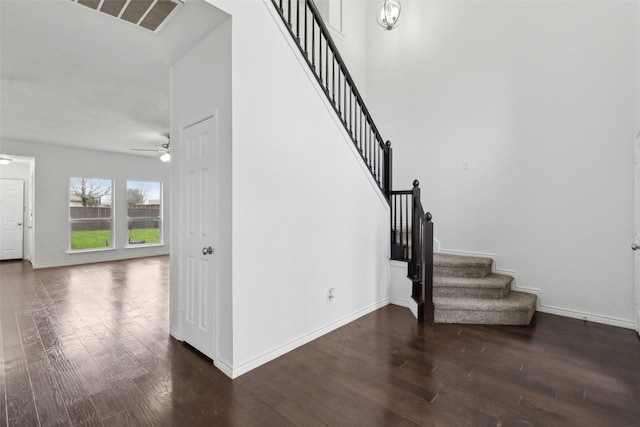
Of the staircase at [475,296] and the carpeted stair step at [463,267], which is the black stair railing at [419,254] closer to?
the staircase at [475,296]

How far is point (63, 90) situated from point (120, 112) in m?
0.93

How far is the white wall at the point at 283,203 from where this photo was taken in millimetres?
2395

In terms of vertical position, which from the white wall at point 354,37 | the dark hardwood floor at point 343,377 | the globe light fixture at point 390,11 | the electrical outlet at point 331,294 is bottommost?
the dark hardwood floor at point 343,377

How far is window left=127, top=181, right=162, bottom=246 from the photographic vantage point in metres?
8.35

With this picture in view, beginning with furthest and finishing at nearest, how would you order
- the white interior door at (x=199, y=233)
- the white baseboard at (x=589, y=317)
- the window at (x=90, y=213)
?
the window at (x=90, y=213) → the white baseboard at (x=589, y=317) → the white interior door at (x=199, y=233)

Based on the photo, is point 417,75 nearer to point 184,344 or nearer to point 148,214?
point 184,344

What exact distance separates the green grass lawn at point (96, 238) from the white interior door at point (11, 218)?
193 cm

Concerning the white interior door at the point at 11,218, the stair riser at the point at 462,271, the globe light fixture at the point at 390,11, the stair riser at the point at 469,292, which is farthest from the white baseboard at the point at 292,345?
the white interior door at the point at 11,218

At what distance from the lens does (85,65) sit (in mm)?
3359

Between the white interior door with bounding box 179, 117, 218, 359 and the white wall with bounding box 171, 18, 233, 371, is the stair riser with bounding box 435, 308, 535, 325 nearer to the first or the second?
the white wall with bounding box 171, 18, 233, 371

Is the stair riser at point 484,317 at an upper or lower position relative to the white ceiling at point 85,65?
lower

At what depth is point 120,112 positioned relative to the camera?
16.3 feet

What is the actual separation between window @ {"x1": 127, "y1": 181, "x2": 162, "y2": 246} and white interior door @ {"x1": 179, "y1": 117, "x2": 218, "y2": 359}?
21.5 feet

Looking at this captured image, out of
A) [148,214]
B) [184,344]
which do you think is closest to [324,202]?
[184,344]
